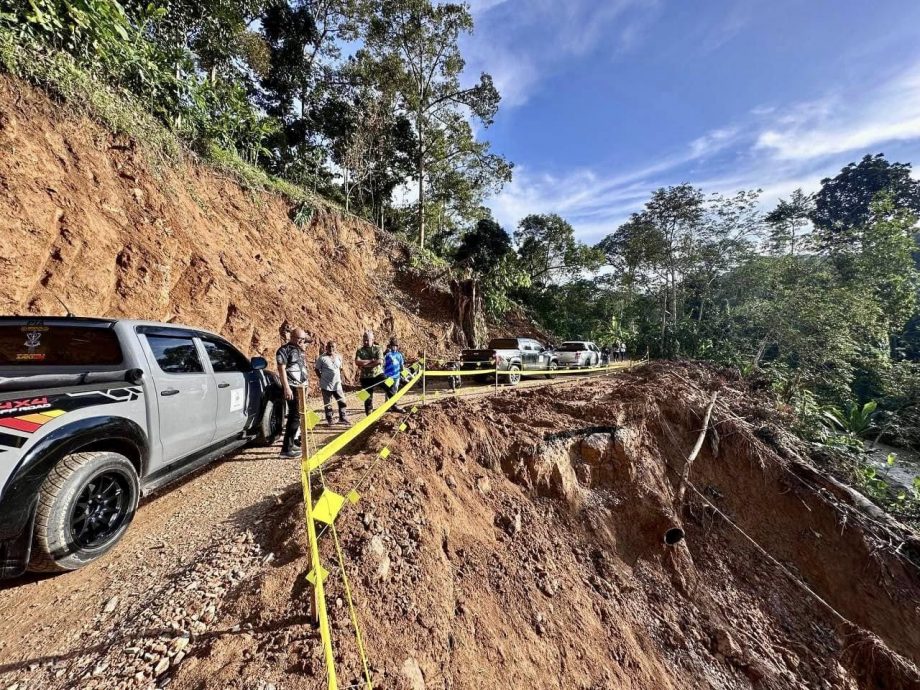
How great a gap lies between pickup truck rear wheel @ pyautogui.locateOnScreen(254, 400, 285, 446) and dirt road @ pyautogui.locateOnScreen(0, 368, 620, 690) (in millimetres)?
1425


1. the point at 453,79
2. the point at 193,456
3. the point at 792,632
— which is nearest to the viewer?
the point at 193,456

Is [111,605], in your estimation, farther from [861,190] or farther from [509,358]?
[861,190]

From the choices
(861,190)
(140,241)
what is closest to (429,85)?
(140,241)

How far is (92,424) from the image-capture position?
94.2 inches

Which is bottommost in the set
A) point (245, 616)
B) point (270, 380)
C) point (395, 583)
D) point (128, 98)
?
point (395, 583)

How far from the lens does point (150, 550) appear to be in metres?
2.65

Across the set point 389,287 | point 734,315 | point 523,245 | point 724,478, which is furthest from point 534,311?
point 724,478

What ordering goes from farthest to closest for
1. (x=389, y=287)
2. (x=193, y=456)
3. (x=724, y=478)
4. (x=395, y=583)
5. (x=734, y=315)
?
(x=734, y=315) → (x=389, y=287) → (x=724, y=478) → (x=193, y=456) → (x=395, y=583)

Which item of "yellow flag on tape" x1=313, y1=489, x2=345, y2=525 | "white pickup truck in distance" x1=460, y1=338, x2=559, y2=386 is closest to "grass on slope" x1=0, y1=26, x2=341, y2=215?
"yellow flag on tape" x1=313, y1=489, x2=345, y2=525

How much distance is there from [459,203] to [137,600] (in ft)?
79.2

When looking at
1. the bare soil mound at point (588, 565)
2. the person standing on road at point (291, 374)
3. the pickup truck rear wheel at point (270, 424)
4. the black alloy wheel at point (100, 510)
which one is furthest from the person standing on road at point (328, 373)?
the black alloy wheel at point (100, 510)

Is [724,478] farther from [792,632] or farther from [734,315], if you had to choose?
[734,315]

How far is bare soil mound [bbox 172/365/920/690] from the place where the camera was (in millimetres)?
2230

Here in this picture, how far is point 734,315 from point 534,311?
39.2 ft
